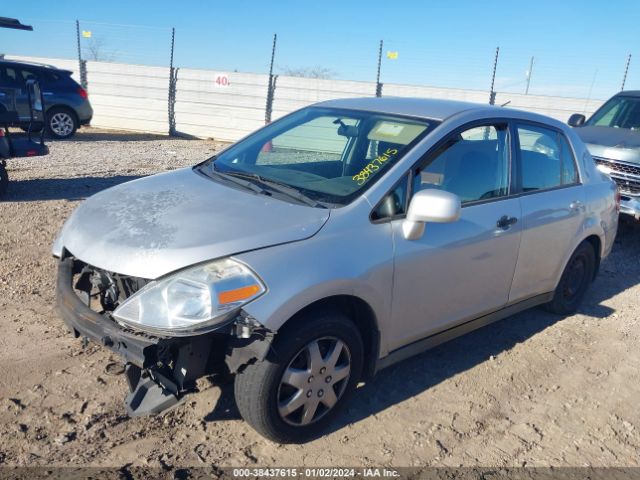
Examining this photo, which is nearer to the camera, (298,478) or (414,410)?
(298,478)

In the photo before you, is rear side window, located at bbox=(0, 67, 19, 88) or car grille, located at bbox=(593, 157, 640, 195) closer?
car grille, located at bbox=(593, 157, 640, 195)

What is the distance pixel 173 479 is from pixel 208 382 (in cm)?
80

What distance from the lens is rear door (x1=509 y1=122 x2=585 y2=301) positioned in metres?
3.96

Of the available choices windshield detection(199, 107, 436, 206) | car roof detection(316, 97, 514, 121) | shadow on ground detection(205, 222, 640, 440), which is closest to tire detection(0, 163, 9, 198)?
windshield detection(199, 107, 436, 206)

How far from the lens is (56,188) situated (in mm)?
7934

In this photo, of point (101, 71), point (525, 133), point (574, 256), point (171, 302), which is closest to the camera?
point (171, 302)

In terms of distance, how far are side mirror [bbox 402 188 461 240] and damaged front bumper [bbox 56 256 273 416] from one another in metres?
1.02

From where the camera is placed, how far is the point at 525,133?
4.11 meters

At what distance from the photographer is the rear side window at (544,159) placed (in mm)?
4031

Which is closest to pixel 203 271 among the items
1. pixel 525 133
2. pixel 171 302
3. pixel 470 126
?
pixel 171 302

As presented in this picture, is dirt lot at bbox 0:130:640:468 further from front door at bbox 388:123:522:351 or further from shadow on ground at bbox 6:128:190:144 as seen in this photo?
shadow on ground at bbox 6:128:190:144

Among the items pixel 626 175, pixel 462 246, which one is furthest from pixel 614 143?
pixel 462 246

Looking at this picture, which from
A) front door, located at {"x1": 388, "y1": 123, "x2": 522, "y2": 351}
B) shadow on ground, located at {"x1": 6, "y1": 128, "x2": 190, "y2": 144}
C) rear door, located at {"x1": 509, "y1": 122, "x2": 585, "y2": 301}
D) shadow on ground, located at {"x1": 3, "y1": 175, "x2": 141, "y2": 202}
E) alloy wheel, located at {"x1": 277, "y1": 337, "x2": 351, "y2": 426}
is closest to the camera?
alloy wheel, located at {"x1": 277, "y1": 337, "x2": 351, "y2": 426}

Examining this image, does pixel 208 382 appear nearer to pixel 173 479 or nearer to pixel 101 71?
pixel 173 479
